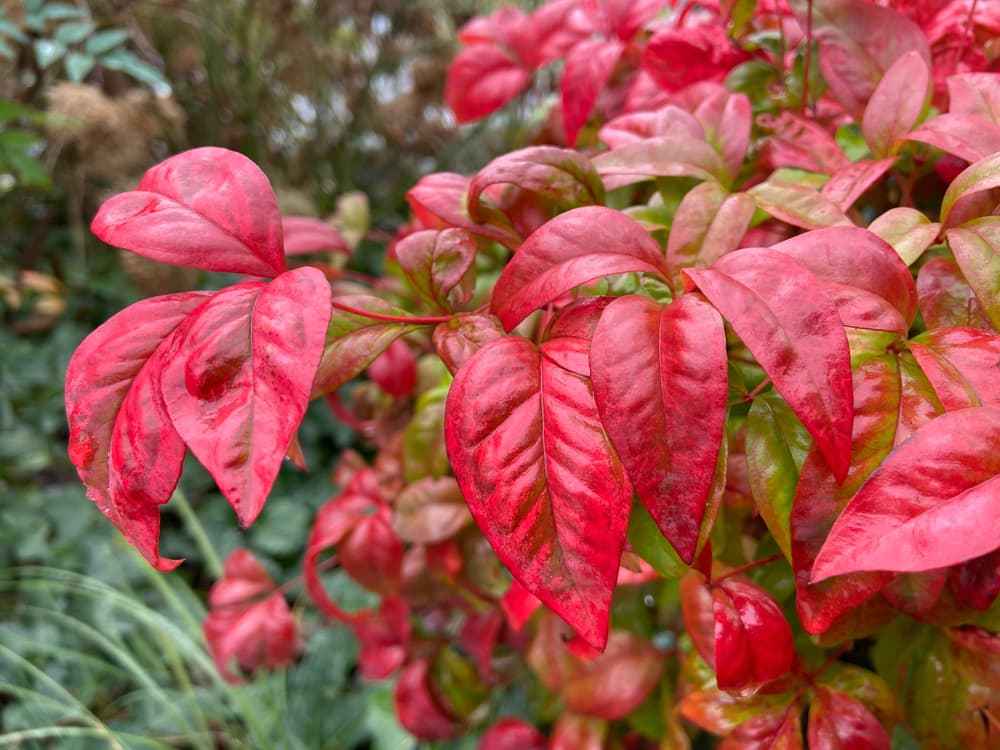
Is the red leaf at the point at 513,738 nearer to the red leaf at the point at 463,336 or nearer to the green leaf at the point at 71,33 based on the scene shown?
the red leaf at the point at 463,336

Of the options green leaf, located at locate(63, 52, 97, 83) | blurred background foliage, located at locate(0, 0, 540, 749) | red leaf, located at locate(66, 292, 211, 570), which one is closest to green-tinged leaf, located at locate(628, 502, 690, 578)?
red leaf, located at locate(66, 292, 211, 570)

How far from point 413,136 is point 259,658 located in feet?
5.25

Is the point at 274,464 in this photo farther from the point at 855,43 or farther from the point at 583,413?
the point at 855,43

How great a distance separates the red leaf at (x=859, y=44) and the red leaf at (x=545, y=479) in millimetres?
359

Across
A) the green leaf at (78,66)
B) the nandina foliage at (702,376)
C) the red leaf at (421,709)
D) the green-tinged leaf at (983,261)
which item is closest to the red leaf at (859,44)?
the nandina foliage at (702,376)

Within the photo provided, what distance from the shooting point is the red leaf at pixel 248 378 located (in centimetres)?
29

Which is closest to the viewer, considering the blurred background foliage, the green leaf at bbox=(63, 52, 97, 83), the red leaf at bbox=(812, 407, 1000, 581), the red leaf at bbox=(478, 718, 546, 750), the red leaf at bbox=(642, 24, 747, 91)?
the red leaf at bbox=(812, 407, 1000, 581)

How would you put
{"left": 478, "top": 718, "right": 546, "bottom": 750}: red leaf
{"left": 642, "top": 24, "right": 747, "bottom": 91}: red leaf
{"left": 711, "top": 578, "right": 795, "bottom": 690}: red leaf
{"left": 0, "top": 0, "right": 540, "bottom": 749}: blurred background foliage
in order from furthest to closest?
{"left": 0, "top": 0, "right": 540, "bottom": 749}: blurred background foliage → {"left": 478, "top": 718, "right": 546, "bottom": 750}: red leaf → {"left": 642, "top": 24, "right": 747, "bottom": 91}: red leaf → {"left": 711, "top": 578, "right": 795, "bottom": 690}: red leaf

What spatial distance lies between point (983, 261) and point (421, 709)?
68 cm

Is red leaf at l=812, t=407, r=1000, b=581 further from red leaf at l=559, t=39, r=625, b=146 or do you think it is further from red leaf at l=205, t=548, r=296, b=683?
red leaf at l=205, t=548, r=296, b=683

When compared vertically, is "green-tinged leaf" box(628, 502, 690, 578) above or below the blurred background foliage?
above

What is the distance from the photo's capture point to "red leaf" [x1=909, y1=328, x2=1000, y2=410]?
328mm

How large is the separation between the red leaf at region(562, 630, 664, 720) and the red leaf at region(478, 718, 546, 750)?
17 cm

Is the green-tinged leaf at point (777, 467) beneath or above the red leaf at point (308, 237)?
above
